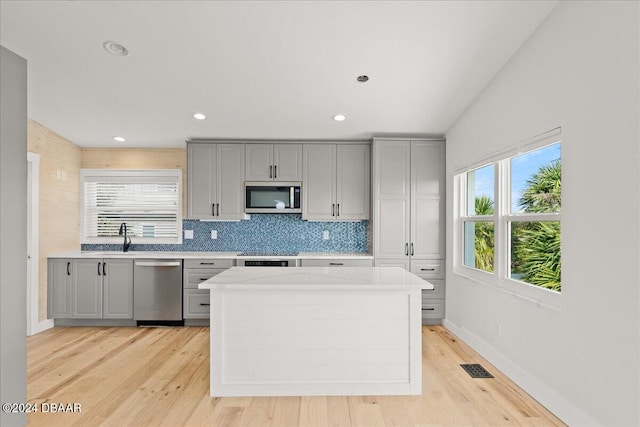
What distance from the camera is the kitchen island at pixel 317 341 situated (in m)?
2.44

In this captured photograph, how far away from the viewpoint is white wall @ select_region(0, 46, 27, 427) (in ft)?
6.52

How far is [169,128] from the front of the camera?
414 centimetres

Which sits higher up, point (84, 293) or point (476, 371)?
point (84, 293)

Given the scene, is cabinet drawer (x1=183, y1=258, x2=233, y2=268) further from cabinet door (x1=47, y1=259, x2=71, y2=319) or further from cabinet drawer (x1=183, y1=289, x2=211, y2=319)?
cabinet door (x1=47, y1=259, x2=71, y2=319)

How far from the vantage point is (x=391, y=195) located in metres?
4.25

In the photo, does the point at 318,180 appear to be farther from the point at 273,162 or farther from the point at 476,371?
the point at 476,371

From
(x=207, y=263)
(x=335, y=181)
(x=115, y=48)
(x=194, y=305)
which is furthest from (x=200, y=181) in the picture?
(x=115, y=48)

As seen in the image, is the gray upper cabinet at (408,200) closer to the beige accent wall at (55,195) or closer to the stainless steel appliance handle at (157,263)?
the stainless steel appliance handle at (157,263)

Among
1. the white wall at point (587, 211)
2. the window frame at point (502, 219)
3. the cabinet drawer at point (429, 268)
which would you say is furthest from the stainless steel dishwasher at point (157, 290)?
the white wall at point (587, 211)

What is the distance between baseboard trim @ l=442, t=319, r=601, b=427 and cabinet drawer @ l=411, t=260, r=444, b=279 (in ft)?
2.76

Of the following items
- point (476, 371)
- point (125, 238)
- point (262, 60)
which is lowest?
point (476, 371)

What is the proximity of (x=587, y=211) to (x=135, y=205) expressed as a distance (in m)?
5.04

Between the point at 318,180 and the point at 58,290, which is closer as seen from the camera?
the point at 58,290

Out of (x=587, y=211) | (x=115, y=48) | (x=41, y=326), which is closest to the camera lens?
(x=587, y=211)
